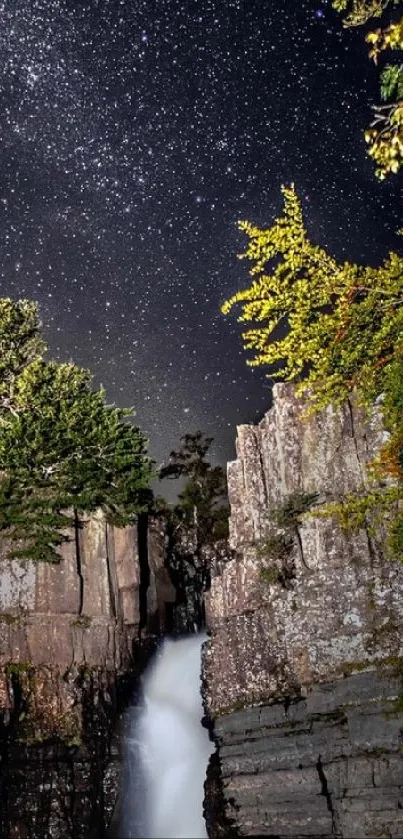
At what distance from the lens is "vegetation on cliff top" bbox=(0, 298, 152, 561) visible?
21656 mm

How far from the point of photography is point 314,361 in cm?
1717

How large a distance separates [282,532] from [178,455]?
89.9ft

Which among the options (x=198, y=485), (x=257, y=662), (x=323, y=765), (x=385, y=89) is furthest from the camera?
(x=198, y=485)

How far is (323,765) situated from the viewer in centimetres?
1413

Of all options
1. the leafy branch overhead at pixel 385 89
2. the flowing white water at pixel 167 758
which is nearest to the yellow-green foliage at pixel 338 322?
the leafy branch overhead at pixel 385 89

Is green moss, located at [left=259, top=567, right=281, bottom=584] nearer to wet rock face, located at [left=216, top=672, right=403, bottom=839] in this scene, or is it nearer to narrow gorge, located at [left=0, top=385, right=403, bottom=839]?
narrow gorge, located at [left=0, top=385, right=403, bottom=839]

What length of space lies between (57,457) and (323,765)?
1303 centimetres

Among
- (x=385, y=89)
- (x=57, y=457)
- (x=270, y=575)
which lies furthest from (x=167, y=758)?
(x=385, y=89)

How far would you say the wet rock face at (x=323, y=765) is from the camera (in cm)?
1334

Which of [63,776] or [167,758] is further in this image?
[167,758]

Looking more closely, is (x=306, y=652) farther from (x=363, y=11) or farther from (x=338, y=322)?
(x=363, y=11)

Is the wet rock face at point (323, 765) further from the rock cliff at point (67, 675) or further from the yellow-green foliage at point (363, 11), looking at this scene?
the yellow-green foliage at point (363, 11)

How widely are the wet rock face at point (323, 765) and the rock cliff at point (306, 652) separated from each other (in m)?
0.03

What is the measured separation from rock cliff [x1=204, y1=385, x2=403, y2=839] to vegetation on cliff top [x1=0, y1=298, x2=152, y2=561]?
5.71 metres
